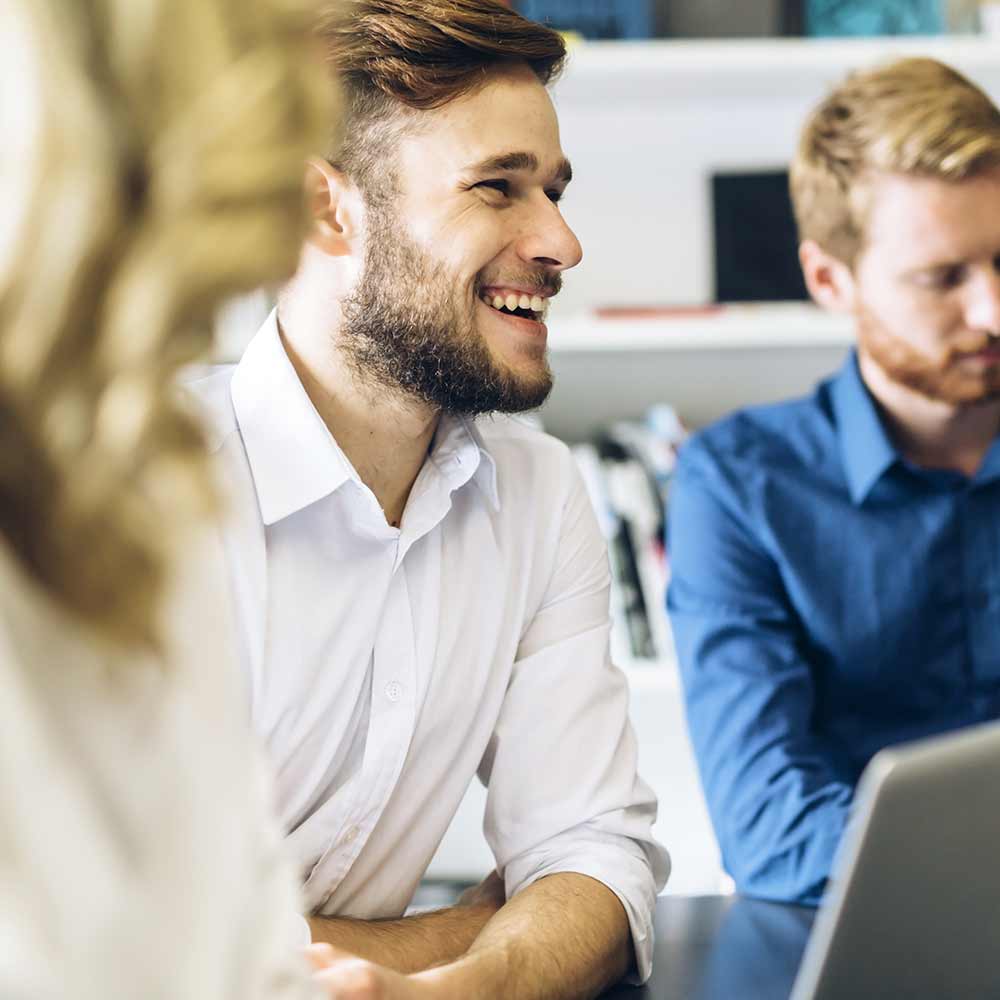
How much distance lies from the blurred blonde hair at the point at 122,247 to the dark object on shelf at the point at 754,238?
2002 millimetres

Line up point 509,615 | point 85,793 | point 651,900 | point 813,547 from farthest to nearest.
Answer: point 813,547, point 509,615, point 651,900, point 85,793

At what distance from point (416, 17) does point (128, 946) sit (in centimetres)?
110

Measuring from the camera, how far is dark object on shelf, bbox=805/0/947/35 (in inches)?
85.9

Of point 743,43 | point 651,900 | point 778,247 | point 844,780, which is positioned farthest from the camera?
point 778,247

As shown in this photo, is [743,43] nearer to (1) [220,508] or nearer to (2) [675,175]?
(2) [675,175]

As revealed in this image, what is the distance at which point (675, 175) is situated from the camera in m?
2.43

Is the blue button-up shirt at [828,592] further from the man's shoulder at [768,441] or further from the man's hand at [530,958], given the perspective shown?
the man's hand at [530,958]

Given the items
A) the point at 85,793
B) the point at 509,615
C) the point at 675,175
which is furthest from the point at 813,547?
the point at 85,793

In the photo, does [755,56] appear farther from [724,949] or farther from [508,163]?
[724,949]

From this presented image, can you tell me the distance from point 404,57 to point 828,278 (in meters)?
0.80

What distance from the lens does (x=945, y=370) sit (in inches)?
66.9

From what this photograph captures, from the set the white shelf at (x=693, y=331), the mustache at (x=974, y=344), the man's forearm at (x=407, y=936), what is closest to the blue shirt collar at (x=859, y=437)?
the mustache at (x=974, y=344)

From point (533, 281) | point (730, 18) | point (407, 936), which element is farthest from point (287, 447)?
point (730, 18)

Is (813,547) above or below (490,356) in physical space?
below
